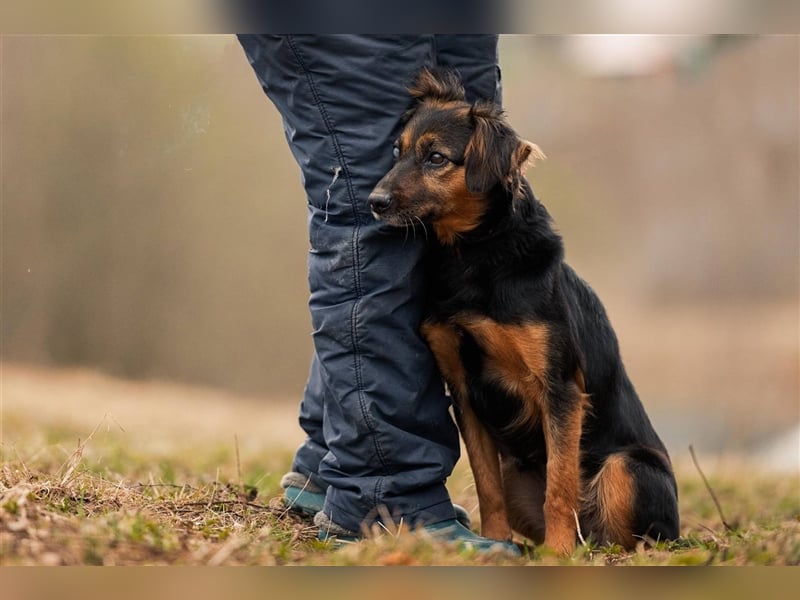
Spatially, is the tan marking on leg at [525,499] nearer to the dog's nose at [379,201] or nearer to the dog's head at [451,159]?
the dog's head at [451,159]

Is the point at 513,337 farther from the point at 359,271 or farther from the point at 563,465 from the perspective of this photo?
the point at 359,271

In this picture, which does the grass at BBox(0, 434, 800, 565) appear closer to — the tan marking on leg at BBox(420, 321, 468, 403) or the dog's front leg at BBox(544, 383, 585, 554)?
the dog's front leg at BBox(544, 383, 585, 554)

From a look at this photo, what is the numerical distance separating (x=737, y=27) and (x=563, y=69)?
29.8 feet

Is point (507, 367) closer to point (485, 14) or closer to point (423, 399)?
point (423, 399)

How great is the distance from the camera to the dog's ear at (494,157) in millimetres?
3752

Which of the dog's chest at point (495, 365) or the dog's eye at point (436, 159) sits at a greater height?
the dog's eye at point (436, 159)

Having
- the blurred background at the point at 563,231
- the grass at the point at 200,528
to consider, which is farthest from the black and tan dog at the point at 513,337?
the blurred background at the point at 563,231

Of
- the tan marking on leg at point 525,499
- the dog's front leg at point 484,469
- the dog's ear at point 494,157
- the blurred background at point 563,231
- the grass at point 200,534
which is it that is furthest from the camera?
the blurred background at point 563,231

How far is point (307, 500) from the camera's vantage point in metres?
4.02

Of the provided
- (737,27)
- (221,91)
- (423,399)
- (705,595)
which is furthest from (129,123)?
(705,595)

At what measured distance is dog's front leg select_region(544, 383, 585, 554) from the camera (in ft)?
12.4

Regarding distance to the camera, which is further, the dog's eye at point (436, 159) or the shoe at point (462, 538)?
the dog's eye at point (436, 159)

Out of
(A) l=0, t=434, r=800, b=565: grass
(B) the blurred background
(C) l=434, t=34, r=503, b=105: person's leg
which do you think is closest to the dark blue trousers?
(A) l=0, t=434, r=800, b=565: grass

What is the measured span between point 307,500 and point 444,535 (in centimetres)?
71
